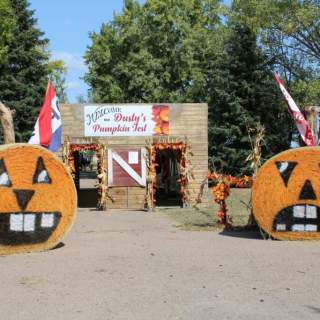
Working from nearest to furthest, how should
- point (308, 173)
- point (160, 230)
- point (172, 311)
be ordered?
point (172, 311), point (308, 173), point (160, 230)

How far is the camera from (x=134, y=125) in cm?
2153

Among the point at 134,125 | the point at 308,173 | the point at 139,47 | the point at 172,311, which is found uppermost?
the point at 139,47

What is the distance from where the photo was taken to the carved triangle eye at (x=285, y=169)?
39.8 feet

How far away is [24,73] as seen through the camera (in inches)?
1378

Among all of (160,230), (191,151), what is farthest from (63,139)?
(160,230)

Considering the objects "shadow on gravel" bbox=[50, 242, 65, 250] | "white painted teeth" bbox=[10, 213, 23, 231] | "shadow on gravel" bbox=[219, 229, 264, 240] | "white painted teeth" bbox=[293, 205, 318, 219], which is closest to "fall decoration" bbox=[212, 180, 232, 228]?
"shadow on gravel" bbox=[219, 229, 264, 240]

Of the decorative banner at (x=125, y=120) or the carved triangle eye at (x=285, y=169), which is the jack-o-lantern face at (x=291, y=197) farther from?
the decorative banner at (x=125, y=120)

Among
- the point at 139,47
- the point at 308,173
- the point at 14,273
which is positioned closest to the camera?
the point at 14,273

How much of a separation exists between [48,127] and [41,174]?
5896 mm

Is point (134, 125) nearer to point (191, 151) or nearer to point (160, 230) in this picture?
point (191, 151)

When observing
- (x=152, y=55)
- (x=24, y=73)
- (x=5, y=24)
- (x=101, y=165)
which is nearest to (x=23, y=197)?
(x=101, y=165)

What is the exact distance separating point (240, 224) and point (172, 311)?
27.1 feet

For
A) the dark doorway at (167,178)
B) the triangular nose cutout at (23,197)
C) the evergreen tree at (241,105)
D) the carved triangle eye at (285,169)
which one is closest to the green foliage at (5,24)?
the dark doorway at (167,178)

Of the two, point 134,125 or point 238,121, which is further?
point 238,121
